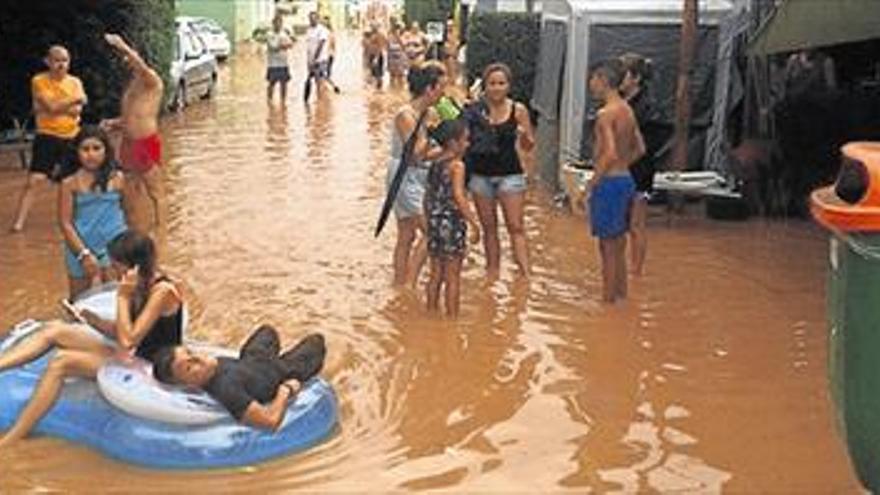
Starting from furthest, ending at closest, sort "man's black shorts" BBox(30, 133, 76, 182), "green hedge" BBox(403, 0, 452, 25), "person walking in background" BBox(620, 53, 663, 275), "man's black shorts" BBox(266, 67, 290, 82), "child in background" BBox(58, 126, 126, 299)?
"green hedge" BBox(403, 0, 452, 25)
"man's black shorts" BBox(266, 67, 290, 82)
"man's black shorts" BBox(30, 133, 76, 182)
"person walking in background" BBox(620, 53, 663, 275)
"child in background" BBox(58, 126, 126, 299)

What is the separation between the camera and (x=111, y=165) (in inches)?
294

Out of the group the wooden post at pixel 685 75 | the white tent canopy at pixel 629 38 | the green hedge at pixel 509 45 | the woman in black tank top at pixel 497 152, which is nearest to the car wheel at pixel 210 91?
the green hedge at pixel 509 45

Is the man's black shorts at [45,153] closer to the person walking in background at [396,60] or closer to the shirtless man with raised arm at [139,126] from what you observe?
the shirtless man with raised arm at [139,126]

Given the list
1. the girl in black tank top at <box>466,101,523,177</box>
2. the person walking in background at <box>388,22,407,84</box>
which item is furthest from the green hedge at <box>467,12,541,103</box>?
the girl in black tank top at <box>466,101,523,177</box>

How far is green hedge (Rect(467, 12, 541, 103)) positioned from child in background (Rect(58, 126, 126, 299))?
14801 mm

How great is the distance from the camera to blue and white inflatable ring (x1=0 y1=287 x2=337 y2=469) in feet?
18.5

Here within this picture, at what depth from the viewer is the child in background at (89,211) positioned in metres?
7.32

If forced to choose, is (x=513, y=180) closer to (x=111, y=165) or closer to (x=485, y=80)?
(x=485, y=80)

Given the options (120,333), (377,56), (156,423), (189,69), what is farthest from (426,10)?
(156,423)

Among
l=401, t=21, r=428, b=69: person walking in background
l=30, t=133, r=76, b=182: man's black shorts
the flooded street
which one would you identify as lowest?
the flooded street

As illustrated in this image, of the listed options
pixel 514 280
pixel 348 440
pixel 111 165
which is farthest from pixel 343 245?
pixel 348 440

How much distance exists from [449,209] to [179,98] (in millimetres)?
15474

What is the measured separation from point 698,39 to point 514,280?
4.47 metres

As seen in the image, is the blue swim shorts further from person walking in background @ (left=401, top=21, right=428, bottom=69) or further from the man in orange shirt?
person walking in background @ (left=401, top=21, right=428, bottom=69)
